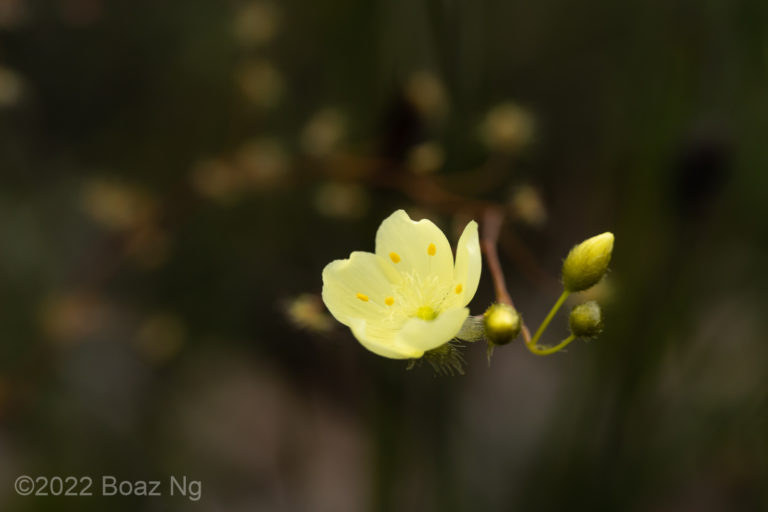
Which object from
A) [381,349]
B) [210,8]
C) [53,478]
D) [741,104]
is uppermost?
[210,8]

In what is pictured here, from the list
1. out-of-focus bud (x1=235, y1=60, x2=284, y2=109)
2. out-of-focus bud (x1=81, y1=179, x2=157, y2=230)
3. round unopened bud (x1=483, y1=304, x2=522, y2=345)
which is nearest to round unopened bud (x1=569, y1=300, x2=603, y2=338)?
round unopened bud (x1=483, y1=304, x2=522, y2=345)

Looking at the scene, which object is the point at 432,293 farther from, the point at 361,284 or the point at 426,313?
the point at 361,284

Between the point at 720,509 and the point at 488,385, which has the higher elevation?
the point at 488,385

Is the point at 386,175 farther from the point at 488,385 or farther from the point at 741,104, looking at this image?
the point at 488,385

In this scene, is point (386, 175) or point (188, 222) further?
point (188, 222)

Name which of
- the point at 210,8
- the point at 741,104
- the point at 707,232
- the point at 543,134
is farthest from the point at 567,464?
the point at 210,8

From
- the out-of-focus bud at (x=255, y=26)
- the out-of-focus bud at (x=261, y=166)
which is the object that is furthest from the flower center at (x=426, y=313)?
the out-of-focus bud at (x=255, y=26)
